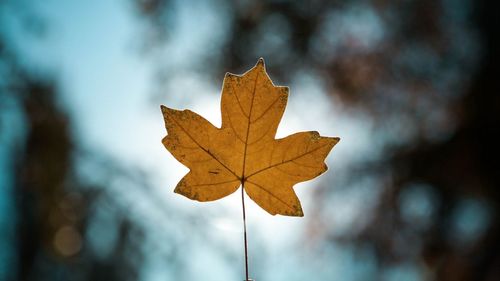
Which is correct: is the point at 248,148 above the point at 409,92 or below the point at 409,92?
below

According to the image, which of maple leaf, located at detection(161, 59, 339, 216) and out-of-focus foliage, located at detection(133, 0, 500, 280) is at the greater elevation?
out-of-focus foliage, located at detection(133, 0, 500, 280)

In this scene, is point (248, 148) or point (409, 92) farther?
point (409, 92)

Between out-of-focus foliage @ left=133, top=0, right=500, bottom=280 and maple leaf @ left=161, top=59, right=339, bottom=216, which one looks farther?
out-of-focus foliage @ left=133, top=0, right=500, bottom=280

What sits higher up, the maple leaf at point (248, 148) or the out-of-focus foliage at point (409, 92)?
the out-of-focus foliage at point (409, 92)

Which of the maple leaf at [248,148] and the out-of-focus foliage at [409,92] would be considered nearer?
the maple leaf at [248,148]

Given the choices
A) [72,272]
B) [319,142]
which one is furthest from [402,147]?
[319,142]

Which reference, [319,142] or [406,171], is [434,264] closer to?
[406,171]

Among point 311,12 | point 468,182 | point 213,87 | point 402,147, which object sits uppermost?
point 311,12

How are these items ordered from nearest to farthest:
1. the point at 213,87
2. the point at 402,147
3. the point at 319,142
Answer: the point at 319,142 → the point at 402,147 → the point at 213,87
